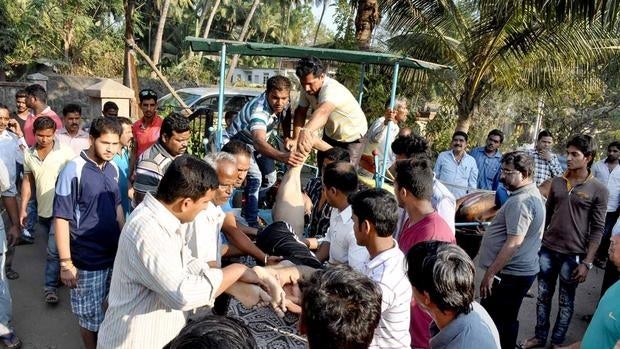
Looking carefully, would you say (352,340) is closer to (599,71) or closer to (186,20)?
(599,71)

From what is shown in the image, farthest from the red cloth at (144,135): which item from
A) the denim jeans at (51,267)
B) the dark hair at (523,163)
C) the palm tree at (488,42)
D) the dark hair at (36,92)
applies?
the palm tree at (488,42)

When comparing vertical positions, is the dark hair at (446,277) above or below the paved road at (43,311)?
above

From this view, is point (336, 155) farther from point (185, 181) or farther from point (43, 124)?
point (43, 124)

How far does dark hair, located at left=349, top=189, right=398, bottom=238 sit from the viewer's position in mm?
2131

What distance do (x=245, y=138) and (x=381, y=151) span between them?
2.05 meters

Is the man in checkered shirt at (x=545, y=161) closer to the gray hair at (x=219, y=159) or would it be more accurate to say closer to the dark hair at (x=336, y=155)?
the dark hair at (x=336, y=155)

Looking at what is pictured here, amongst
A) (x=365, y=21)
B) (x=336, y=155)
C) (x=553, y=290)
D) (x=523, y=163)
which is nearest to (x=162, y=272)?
(x=336, y=155)

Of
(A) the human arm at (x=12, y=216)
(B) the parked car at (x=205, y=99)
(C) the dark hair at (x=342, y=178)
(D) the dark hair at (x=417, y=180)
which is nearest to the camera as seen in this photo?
(D) the dark hair at (x=417, y=180)

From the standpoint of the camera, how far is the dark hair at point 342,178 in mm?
2904

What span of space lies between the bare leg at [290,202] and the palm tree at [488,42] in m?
4.91

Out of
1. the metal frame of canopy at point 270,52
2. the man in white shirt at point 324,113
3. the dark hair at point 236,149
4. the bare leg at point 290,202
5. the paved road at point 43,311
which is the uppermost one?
the metal frame of canopy at point 270,52

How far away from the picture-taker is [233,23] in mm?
38344

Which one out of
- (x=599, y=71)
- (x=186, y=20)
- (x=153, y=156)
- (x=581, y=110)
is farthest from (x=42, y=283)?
(x=186, y=20)

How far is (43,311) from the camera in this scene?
4.12 m
